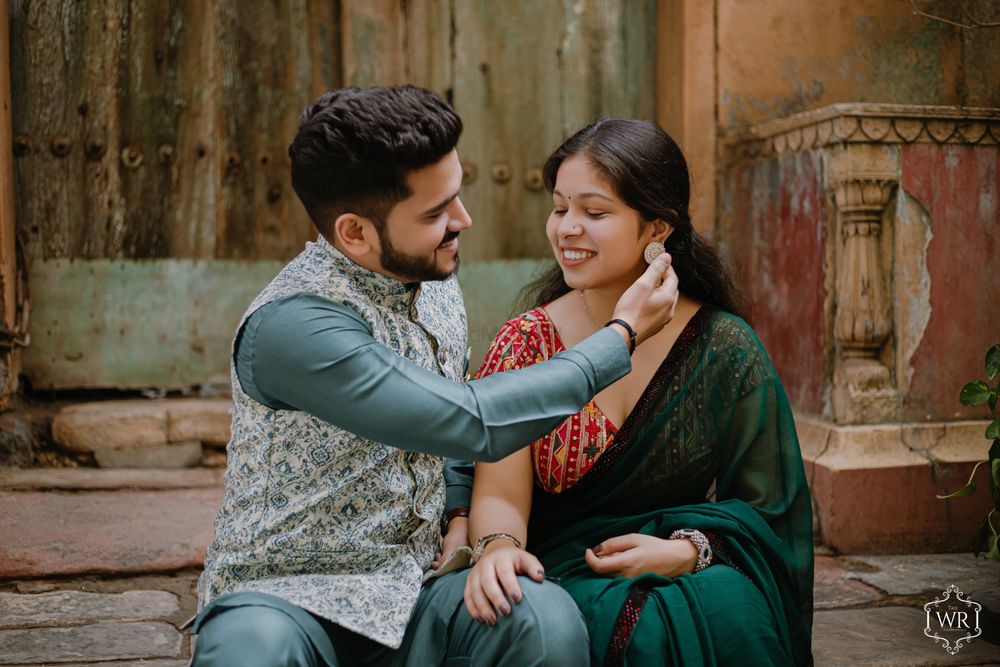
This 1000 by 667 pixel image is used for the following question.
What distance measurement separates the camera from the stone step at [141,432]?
399 centimetres

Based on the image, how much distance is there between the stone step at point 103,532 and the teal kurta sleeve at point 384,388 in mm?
1466

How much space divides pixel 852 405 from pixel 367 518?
2.03 meters

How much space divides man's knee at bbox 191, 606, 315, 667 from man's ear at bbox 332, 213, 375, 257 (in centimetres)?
64

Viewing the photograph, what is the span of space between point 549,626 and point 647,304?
2.04 feet

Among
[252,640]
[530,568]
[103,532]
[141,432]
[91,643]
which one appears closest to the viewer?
[252,640]

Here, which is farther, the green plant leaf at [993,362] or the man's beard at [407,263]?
the green plant leaf at [993,362]

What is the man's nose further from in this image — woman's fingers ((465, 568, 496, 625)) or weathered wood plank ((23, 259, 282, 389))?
weathered wood plank ((23, 259, 282, 389))

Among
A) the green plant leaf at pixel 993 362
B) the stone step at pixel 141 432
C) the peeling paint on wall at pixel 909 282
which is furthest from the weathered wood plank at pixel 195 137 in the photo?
the green plant leaf at pixel 993 362

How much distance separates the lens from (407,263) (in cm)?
198

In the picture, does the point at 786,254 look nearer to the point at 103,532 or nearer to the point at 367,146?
the point at 367,146

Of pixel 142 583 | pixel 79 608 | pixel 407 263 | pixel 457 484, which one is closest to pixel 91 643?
pixel 79 608

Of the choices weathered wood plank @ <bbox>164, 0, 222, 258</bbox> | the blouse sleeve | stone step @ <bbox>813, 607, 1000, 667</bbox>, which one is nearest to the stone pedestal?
stone step @ <bbox>813, 607, 1000, 667</bbox>

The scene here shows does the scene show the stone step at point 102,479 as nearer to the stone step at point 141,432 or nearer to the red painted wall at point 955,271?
the stone step at point 141,432

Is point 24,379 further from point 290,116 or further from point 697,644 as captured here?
point 697,644
